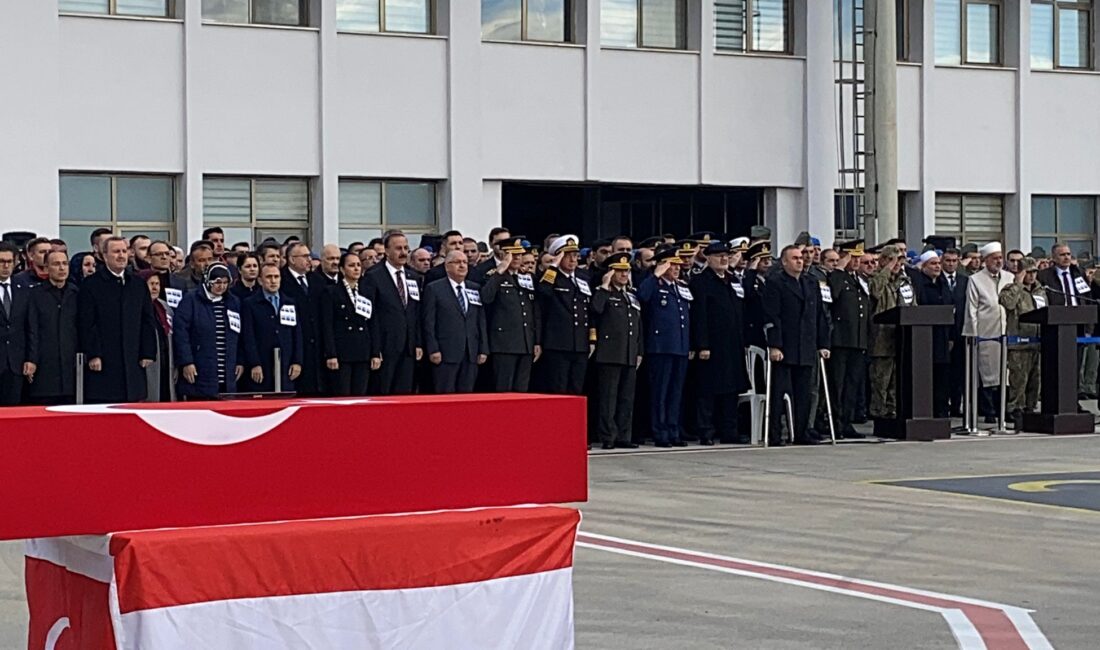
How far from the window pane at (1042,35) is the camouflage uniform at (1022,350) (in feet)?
43.8

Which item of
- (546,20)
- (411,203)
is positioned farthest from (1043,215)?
(411,203)

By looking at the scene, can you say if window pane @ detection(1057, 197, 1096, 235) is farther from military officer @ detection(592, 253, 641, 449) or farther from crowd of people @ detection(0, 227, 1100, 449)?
military officer @ detection(592, 253, 641, 449)

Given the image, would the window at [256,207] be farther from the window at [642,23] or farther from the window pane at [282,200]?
the window at [642,23]

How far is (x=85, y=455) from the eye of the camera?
471cm

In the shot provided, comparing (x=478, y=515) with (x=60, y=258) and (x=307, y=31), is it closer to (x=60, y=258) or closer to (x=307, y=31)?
(x=60, y=258)

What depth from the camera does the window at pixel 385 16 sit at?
1081 inches

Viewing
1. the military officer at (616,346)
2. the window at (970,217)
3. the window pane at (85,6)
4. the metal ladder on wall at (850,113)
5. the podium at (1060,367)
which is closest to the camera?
the military officer at (616,346)

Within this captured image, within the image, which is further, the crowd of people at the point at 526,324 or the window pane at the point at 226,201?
the window pane at the point at 226,201

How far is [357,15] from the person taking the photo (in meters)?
27.6

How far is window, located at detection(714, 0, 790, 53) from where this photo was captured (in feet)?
99.9

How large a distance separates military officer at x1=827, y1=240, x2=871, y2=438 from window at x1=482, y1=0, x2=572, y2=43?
1042cm

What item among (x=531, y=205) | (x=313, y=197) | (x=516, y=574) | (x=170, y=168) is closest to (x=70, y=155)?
(x=170, y=168)

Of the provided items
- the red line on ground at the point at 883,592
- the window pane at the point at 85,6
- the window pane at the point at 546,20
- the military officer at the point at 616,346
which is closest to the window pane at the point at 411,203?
the window pane at the point at 546,20

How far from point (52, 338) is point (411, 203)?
13080 millimetres
